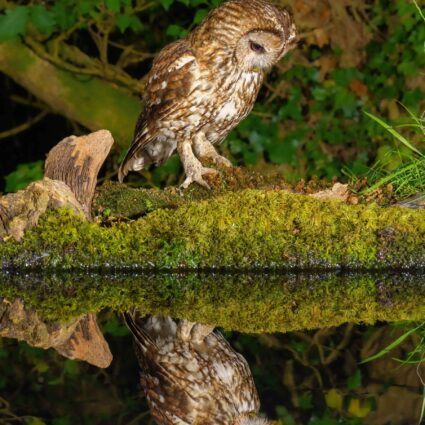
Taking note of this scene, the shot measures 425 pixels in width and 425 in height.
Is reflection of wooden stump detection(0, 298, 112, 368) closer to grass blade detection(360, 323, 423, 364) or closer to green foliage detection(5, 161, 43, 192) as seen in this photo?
A: grass blade detection(360, 323, 423, 364)

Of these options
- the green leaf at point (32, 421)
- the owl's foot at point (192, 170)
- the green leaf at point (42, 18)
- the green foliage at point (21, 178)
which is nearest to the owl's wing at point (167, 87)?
the owl's foot at point (192, 170)

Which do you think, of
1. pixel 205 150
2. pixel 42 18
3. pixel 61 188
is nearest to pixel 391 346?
pixel 61 188

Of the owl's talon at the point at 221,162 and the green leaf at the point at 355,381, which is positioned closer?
the green leaf at the point at 355,381

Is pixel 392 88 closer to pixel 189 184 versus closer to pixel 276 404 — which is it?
pixel 189 184

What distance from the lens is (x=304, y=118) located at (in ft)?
26.2

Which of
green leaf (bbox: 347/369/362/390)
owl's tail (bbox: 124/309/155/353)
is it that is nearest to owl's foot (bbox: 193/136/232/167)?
owl's tail (bbox: 124/309/155/353)

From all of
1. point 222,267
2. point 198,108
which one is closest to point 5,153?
point 198,108

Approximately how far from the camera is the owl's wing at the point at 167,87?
537 centimetres

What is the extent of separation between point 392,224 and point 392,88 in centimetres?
325

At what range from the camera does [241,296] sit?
4043mm

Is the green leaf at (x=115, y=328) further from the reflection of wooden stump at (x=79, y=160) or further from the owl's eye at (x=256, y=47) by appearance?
the owl's eye at (x=256, y=47)

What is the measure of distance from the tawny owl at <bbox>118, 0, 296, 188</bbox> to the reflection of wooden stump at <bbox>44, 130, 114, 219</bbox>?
1.79 ft

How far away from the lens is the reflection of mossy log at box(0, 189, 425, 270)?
4641mm

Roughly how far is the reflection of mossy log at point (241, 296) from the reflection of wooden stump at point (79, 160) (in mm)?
477
